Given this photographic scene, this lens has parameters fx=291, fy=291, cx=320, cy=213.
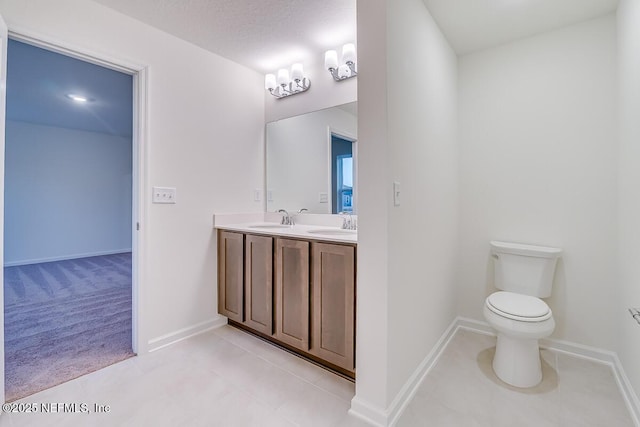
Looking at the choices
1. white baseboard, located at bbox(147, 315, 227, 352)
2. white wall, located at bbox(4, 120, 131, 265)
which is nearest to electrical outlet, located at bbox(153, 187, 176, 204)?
white baseboard, located at bbox(147, 315, 227, 352)

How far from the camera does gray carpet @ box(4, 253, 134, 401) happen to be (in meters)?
1.79

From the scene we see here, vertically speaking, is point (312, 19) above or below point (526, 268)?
above

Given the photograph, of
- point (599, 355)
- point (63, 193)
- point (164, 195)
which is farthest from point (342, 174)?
point (63, 193)

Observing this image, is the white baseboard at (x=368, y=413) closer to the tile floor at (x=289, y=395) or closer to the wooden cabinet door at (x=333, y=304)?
the tile floor at (x=289, y=395)

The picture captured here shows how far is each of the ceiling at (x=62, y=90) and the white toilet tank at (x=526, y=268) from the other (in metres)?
3.82

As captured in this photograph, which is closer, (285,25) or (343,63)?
(285,25)

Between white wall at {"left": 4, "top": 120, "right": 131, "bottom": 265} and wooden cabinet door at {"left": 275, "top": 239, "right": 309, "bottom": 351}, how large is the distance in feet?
17.4

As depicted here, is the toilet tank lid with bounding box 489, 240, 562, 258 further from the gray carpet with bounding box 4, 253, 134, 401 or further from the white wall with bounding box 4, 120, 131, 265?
the white wall with bounding box 4, 120, 131, 265

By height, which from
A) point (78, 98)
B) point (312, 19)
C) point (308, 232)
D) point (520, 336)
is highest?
Answer: point (78, 98)

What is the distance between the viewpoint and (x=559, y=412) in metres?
1.44

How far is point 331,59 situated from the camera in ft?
7.37

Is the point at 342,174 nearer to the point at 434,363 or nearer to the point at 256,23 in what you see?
the point at 256,23

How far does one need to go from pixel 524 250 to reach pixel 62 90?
16.0ft

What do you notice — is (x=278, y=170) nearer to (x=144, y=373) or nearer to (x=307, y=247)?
(x=307, y=247)
